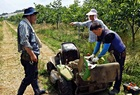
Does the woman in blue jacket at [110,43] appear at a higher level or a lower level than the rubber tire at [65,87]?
higher

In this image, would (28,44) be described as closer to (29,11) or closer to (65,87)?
(29,11)

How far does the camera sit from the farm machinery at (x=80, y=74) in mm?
3799

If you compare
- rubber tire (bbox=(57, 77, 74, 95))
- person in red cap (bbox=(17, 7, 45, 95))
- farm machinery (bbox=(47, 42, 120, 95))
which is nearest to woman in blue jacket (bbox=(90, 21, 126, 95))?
farm machinery (bbox=(47, 42, 120, 95))

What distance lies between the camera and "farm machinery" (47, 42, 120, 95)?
380 cm

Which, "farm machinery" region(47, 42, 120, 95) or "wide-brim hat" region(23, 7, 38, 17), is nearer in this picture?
"farm machinery" region(47, 42, 120, 95)

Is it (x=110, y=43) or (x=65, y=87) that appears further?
(x=65, y=87)

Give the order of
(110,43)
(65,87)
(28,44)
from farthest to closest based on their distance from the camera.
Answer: (65,87), (110,43), (28,44)

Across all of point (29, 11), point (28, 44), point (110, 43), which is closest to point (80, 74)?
point (110, 43)

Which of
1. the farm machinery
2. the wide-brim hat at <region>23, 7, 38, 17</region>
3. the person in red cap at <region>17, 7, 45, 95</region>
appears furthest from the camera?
the wide-brim hat at <region>23, 7, 38, 17</region>

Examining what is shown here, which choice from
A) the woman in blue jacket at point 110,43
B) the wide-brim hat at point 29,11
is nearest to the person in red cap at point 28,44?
the wide-brim hat at point 29,11

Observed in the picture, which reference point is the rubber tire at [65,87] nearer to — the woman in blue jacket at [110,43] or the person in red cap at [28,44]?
the person in red cap at [28,44]

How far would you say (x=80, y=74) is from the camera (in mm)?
3955

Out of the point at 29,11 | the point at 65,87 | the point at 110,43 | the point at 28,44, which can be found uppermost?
the point at 29,11

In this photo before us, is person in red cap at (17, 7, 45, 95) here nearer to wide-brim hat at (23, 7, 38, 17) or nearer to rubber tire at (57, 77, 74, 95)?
wide-brim hat at (23, 7, 38, 17)
